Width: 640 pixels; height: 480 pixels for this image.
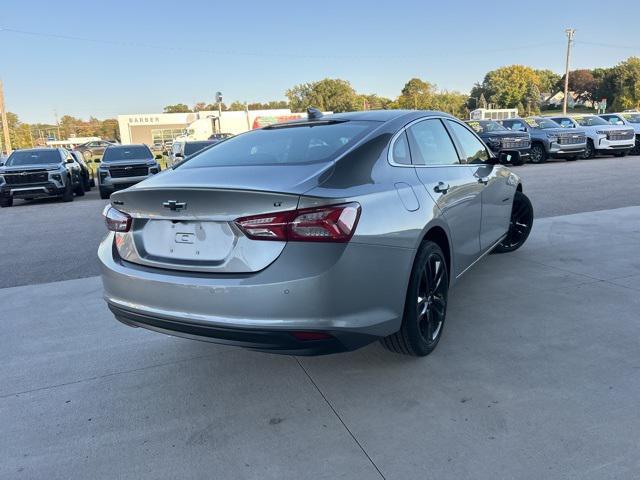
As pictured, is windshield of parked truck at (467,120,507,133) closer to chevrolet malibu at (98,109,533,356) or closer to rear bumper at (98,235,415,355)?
chevrolet malibu at (98,109,533,356)

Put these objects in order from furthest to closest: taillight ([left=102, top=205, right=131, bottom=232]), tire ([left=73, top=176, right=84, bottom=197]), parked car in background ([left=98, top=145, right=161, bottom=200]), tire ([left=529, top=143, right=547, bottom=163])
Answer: tire ([left=529, top=143, right=547, bottom=163]) < tire ([left=73, top=176, right=84, bottom=197]) < parked car in background ([left=98, top=145, right=161, bottom=200]) < taillight ([left=102, top=205, right=131, bottom=232])

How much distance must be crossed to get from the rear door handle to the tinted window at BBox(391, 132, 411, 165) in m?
0.28

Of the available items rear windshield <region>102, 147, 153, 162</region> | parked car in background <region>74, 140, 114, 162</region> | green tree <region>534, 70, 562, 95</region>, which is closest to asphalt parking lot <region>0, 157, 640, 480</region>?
rear windshield <region>102, 147, 153, 162</region>

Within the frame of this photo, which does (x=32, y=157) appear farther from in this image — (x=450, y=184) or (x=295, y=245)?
(x=295, y=245)

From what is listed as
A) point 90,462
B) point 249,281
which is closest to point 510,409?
point 249,281

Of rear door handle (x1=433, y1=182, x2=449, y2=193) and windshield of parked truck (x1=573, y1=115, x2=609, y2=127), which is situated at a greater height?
windshield of parked truck (x1=573, y1=115, x2=609, y2=127)

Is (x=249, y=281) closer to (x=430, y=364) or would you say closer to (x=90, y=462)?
(x=90, y=462)

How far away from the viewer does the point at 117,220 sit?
3.07 metres

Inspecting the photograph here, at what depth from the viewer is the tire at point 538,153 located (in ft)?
64.4

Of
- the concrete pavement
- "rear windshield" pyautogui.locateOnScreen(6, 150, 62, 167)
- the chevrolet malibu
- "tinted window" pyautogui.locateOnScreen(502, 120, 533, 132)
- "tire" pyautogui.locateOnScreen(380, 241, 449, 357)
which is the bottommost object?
the concrete pavement

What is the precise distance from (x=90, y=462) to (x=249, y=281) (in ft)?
3.92

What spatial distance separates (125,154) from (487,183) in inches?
522

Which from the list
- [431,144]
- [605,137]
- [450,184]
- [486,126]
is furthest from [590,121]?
[450,184]

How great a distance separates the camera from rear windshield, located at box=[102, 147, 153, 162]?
49.7ft
